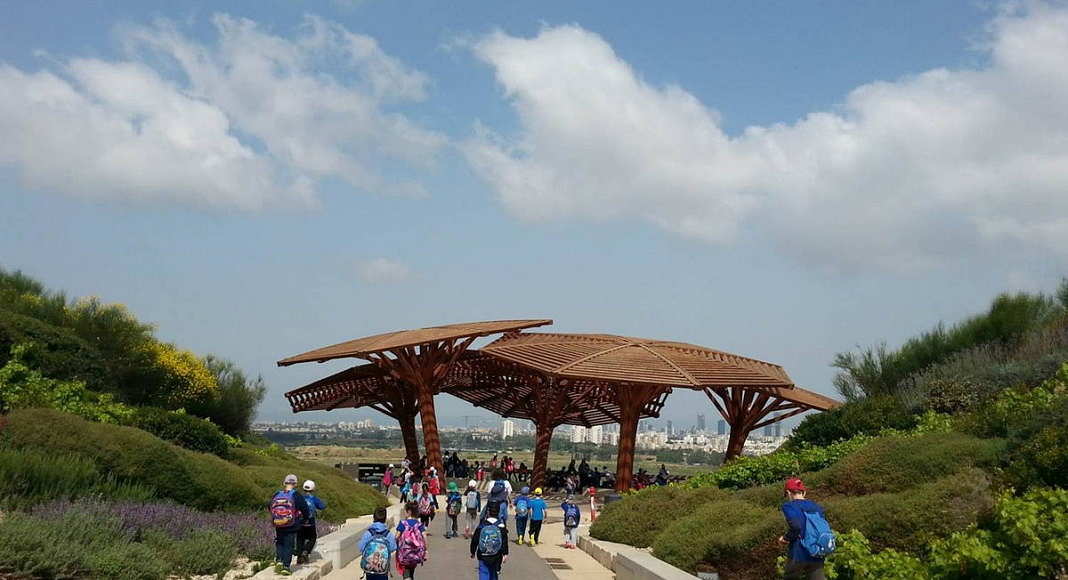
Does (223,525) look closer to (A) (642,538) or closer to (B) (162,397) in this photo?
(A) (642,538)

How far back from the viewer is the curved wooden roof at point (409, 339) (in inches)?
1227

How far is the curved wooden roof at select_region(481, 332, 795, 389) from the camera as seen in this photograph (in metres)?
26.8

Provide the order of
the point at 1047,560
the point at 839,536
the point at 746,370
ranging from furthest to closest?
the point at 746,370, the point at 839,536, the point at 1047,560

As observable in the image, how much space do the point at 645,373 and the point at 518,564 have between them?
13.8m

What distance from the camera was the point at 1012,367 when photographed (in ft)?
61.3

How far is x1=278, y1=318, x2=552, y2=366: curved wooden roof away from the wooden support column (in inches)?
192

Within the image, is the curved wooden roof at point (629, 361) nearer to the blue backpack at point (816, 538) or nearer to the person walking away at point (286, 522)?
the person walking away at point (286, 522)

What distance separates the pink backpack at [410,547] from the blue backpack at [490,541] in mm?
764

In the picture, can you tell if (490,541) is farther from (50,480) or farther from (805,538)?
(50,480)

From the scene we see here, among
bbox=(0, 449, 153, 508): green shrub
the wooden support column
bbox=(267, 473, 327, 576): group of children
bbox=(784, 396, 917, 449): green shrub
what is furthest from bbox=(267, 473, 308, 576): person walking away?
the wooden support column

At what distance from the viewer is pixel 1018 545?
267 inches

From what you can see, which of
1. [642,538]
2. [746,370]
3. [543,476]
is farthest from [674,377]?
[642,538]


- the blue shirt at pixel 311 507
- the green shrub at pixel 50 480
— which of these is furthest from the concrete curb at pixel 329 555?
the green shrub at pixel 50 480

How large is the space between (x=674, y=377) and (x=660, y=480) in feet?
19.7
